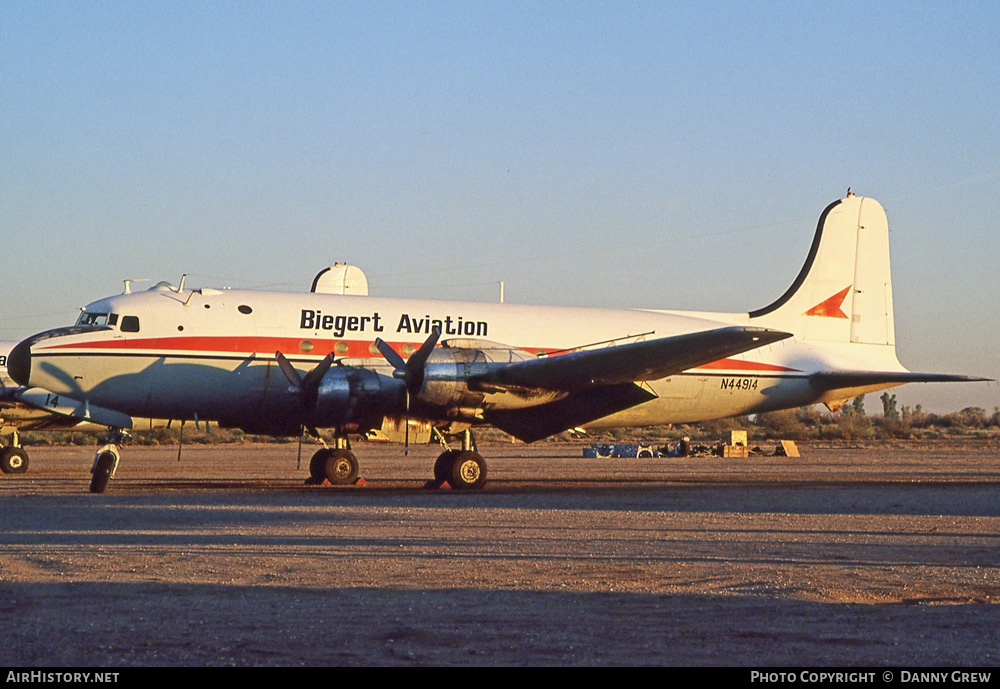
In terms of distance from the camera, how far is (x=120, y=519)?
15336 millimetres

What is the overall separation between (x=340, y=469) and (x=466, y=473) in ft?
10.8

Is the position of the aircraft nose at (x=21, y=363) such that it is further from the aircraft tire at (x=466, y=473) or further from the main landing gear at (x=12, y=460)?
the main landing gear at (x=12, y=460)

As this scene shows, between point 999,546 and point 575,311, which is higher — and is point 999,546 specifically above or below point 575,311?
below

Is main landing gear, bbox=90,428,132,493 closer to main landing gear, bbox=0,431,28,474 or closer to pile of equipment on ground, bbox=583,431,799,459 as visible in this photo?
main landing gear, bbox=0,431,28,474

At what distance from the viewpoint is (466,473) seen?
2177cm

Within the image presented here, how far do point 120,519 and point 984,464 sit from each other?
2843 centimetres

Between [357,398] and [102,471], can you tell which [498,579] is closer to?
[357,398]

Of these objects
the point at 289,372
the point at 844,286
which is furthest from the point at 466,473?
the point at 844,286

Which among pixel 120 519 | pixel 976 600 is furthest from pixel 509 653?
pixel 120 519

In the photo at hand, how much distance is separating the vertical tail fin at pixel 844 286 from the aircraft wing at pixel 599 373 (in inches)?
261
